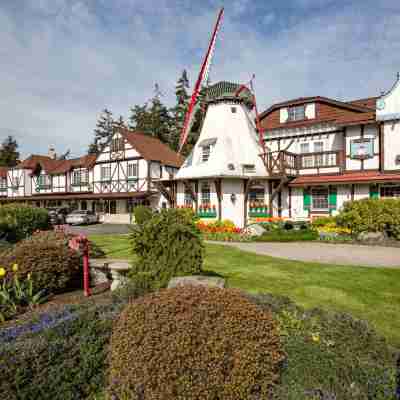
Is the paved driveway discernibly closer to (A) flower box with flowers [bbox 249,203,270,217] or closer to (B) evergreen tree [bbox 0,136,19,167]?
(A) flower box with flowers [bbox 249,203,270,217]

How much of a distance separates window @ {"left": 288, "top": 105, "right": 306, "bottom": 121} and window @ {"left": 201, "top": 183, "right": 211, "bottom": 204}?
819 cm

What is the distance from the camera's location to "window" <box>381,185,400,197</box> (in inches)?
680

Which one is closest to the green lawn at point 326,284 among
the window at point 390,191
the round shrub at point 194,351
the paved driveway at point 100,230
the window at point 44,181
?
the round shrub at point 194,351

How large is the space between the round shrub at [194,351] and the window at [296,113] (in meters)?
21.0

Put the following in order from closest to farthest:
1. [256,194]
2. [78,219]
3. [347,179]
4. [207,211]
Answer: [347,179], [207,211], [256,194], [78,219]

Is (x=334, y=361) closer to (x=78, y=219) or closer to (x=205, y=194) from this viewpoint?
(x=205, y=194)

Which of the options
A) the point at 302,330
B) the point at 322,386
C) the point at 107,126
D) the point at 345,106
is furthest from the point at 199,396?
the point at 107,126

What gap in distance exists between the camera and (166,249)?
17.1 feet

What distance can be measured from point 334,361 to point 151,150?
29574 mm

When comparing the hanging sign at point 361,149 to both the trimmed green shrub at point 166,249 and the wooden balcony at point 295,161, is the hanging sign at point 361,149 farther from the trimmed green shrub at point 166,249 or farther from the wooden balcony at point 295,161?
the trimmed green shrub at point 166,249

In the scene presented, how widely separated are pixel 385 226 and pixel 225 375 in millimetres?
14938

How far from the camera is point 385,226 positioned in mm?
14367

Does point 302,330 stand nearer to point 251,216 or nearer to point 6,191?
point 251,216

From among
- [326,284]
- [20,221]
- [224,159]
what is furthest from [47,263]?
[224,159]
